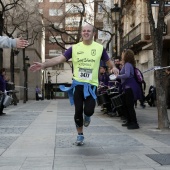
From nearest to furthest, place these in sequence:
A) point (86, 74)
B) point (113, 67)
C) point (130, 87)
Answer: point (86, 74), point (113, 67), point (130, 87)

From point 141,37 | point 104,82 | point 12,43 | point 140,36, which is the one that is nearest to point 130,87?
point 104,82

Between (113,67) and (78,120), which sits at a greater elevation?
(113,67)

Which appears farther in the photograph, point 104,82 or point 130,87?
point 104,82

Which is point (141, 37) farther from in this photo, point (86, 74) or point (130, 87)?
point (86, 74)

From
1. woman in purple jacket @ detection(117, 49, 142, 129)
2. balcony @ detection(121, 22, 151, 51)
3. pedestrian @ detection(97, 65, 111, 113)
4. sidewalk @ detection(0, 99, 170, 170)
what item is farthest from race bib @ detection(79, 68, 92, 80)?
balcony @ detection(121, 22, 151, 51)

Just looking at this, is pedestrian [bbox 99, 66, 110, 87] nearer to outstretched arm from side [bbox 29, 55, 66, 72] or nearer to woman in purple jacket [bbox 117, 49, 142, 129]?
woman in purple jacket [bbox 117, 49, 142, 129]

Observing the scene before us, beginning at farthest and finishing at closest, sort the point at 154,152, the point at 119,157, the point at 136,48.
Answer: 1. the point at 136,48
2. the point at 154,152
3. the point at 119,157

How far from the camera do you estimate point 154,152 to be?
637 centimetres

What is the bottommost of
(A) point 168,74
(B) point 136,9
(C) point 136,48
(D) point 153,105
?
(D) point 153,105

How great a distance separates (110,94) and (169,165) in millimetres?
8130

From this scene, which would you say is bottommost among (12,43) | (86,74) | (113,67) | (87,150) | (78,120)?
(87,150)

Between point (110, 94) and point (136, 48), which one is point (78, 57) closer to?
point (110, 94)

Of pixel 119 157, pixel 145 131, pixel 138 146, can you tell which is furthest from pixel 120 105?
pixel 119 157

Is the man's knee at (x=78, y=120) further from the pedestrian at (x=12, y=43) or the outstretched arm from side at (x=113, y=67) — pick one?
the pedestrian at (x=12, y=43)
